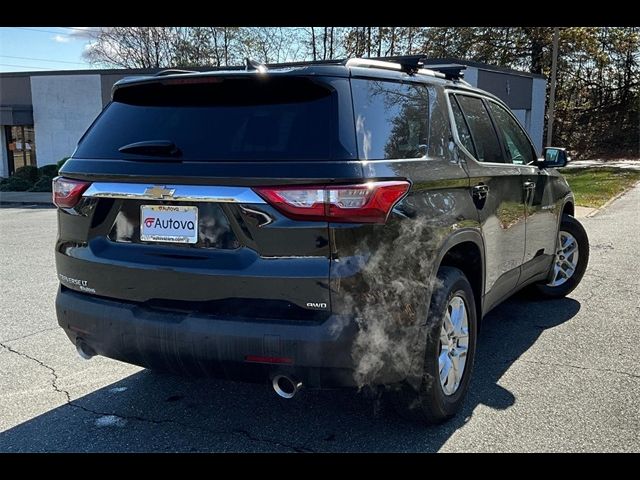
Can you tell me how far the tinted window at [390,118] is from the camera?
8.99 feet

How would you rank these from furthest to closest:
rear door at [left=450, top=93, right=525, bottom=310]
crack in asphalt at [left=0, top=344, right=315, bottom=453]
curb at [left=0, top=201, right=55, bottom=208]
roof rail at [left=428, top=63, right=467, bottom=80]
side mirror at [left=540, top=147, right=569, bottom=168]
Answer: curb at [left=0, top=201, right=55, bottom=208], side mirror at [left=540, top=147, right=569, bottom=168], roof rail at [left=428, top=63, right=467, bottom=80], rear door at [left=450, top=93, right=525, bottom=310], crack in asphalt at [left=0, top=344, right=315, bottom=453]

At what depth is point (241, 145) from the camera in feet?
9.02

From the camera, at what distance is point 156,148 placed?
2863mm

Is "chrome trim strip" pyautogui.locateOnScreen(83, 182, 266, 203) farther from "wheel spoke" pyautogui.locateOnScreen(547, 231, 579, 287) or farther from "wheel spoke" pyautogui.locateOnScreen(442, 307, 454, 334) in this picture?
"wheel spoke" pyautogui.locateOnScreen(547, 231, 579, 287)

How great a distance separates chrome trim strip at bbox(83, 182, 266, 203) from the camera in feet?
8.59

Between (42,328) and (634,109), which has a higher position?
(634,109)

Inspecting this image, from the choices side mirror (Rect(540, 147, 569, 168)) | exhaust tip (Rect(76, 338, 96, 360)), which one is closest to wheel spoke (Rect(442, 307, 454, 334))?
exhaust tip (Rect(76, 338, 96, 360))

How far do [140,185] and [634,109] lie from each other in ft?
135

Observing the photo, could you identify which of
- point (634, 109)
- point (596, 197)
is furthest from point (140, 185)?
point (634, 109)

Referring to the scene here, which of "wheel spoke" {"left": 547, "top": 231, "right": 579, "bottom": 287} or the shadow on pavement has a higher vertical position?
"wheel spoke" {"left": 547, "top": 231, "right": 579, "bottom": 287}

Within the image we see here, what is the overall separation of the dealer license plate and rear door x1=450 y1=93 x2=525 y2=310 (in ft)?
5.59

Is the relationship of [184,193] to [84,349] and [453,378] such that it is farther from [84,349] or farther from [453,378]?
[453,378]
